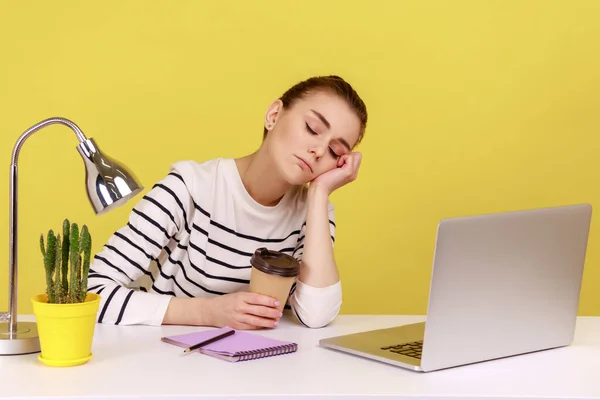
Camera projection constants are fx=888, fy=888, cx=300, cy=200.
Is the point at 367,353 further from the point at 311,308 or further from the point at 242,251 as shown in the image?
the point at 242,251

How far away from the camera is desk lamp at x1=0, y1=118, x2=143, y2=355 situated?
60.1 inches

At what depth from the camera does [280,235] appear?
2.27 meters

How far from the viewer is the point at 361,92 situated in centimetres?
349

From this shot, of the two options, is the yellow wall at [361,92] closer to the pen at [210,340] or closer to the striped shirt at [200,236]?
the striped shirt at [200,236]

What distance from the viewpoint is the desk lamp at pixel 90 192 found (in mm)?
1527

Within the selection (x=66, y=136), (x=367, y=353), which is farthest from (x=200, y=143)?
(x=367, y=353)

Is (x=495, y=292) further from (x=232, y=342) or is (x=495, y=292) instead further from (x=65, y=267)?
(x=65, y=267)

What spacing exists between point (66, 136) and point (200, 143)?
526 mm

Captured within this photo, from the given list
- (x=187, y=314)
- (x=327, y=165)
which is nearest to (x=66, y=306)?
(x=187, y=314)

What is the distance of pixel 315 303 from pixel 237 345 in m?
0.34

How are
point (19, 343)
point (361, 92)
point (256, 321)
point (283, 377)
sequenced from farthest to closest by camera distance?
point (361, 92) < point (256, 321) < point (19, 343) < point (283, 377)

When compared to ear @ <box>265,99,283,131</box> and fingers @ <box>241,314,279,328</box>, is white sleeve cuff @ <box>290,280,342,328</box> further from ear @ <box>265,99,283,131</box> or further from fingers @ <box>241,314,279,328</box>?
ear @ <box>265,99,283,131</box>

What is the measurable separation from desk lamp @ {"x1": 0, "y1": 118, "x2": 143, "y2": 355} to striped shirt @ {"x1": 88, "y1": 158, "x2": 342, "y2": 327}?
15.4 inches

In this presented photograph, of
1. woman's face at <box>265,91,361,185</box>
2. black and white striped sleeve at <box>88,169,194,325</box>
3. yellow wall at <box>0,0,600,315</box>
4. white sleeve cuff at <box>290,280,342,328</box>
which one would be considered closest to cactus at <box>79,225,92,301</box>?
black and white striped sleeve at <box>88,169,194,325</box>
